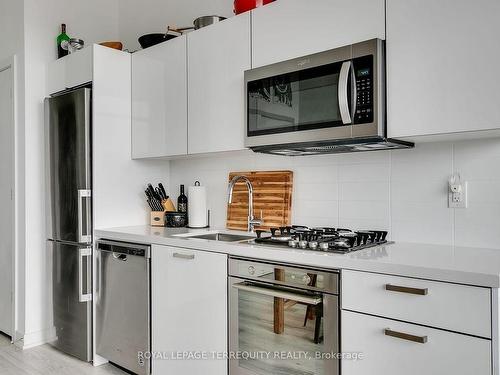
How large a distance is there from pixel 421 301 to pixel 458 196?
687 millimetres

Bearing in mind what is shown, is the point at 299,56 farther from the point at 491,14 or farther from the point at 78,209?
the point at 78,209

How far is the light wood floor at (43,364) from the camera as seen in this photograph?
2699mm

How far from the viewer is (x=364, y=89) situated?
1.86 m

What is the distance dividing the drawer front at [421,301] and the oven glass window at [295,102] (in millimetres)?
739

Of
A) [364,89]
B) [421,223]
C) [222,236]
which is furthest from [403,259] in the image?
[222,236]

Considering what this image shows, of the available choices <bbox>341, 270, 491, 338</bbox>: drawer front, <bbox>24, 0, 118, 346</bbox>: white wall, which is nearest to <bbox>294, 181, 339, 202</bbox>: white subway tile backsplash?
<bbox>341, 270, 491, 338</bbox>: drawer front

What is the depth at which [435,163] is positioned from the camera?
6.63ft

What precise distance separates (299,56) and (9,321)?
2.98m

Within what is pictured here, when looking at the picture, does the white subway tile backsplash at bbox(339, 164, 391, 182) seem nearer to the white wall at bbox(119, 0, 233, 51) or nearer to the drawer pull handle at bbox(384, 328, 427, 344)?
the drawer pull handle at bbox(384, 328, 427, 344)

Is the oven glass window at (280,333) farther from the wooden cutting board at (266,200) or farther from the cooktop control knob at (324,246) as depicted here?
the wooden cutting board at (266,200)

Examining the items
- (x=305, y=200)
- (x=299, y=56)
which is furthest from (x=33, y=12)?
(x=305, y=200)

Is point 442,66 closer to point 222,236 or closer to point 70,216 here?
point 222,236

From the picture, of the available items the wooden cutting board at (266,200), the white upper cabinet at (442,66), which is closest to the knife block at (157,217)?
the wooden cutting board at (266,200)

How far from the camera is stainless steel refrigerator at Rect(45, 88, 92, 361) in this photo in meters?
2.82
